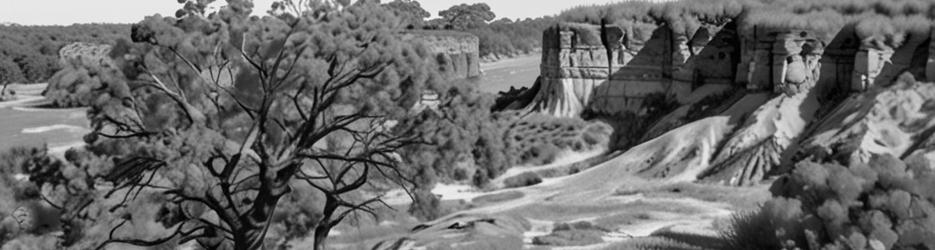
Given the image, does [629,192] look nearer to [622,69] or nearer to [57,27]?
[622,69]

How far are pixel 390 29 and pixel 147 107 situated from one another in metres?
6.84

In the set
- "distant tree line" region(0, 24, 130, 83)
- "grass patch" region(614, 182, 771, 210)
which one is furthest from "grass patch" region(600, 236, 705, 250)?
"distant tree line" region(0, 24, 130, 83)

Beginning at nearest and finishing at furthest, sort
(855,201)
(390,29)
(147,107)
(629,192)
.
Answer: (855,201) → (147,107) → (390,29) → (629,192)

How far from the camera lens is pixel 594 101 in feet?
154

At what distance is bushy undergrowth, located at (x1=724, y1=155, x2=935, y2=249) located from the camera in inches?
605

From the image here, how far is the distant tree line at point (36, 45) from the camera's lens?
103688 millimetres

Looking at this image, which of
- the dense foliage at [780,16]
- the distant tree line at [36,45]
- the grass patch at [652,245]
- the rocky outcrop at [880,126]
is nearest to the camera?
the grass patch at [652,245]

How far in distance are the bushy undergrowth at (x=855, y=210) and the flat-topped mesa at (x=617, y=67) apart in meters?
26.3

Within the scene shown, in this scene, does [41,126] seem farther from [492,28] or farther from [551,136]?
[492,28]

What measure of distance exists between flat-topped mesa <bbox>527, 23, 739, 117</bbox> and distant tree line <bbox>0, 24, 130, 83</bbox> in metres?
61.4

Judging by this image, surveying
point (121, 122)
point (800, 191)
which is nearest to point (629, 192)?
point (800, 191)

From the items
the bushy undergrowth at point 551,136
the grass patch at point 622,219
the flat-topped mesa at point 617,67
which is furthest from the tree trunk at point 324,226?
the flat-topped mesa at point 617,67

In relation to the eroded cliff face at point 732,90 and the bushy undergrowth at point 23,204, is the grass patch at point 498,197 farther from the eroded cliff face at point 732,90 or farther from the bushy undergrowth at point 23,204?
the bushy undergrowth at point 23,204

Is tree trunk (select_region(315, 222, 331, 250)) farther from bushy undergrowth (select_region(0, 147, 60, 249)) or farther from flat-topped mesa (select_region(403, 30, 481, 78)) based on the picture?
flat-topped mesa (select_region(403, 30, 481, 78))
